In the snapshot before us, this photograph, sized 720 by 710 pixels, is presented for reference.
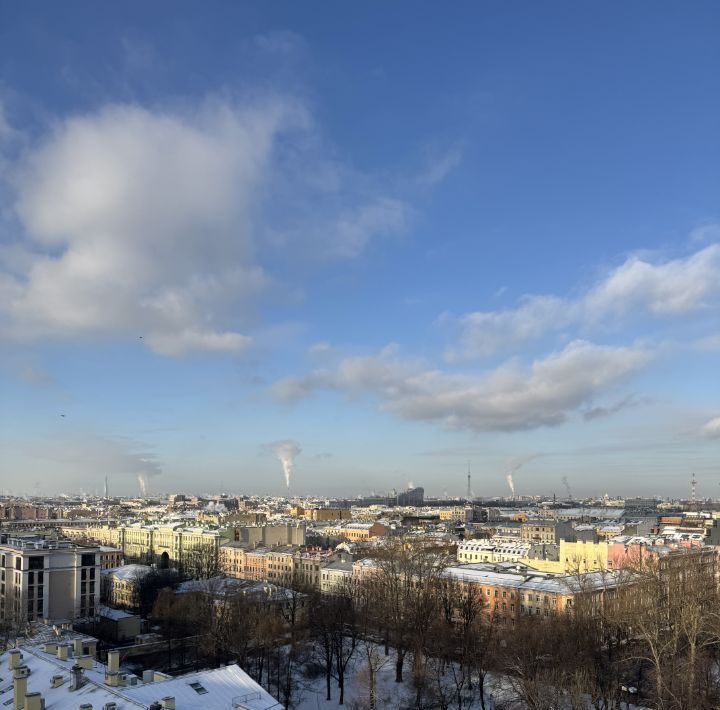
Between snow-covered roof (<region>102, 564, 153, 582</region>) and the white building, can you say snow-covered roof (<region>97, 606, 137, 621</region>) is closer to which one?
snow-covered roof (<region>102, 564, 153, 582</region>)

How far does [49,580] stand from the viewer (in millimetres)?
55312

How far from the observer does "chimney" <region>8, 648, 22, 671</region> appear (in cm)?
2759

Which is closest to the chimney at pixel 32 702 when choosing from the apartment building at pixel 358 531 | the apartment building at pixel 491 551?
the apartment building at pixel 491 551

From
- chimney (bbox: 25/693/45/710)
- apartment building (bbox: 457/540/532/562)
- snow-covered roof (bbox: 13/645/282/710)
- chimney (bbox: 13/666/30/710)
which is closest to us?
chimney (bbox: 25/693/45/710)

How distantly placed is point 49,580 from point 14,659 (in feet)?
97.3

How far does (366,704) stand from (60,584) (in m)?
29.4

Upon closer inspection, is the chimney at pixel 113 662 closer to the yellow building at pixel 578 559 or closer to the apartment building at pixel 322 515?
the yellow building at pixel 578 559

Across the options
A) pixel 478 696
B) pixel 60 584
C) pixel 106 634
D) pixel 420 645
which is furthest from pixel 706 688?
pixel 60 584

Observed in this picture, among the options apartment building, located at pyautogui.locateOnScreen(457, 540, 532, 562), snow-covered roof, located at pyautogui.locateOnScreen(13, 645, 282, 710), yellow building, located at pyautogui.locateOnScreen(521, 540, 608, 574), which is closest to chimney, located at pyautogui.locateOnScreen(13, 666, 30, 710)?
snow-covered roof, located at pyautogui.locateOnScreen(13, 645, 282, 710)

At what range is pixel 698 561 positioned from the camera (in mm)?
59719

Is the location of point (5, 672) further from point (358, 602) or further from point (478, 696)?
point (358, 602)

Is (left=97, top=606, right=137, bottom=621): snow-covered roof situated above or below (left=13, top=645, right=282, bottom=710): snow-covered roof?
below

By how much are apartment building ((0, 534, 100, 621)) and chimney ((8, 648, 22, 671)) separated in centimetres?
2681

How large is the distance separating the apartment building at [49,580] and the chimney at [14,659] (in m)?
26.8
